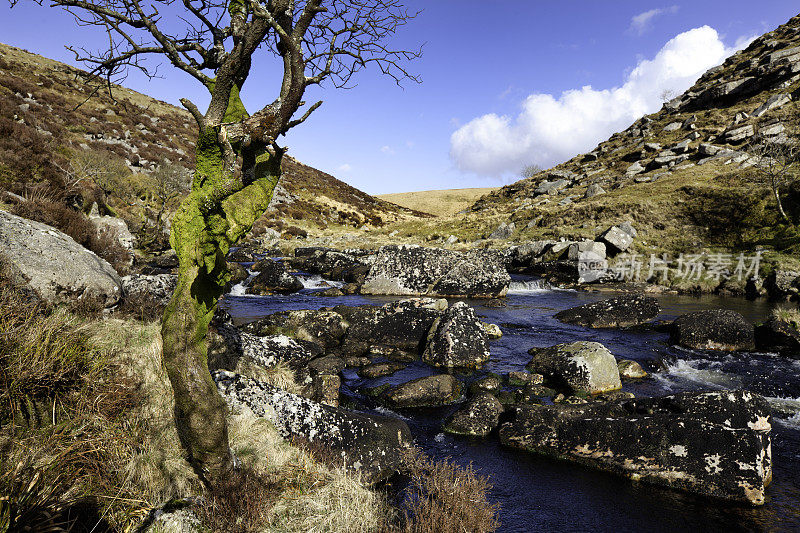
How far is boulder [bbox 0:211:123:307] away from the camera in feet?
24.4

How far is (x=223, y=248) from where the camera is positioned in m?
4.98

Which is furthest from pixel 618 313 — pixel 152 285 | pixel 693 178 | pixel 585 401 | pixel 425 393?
pixel 693 178

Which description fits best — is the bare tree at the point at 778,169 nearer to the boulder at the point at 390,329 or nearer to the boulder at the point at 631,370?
the boulder at the point at 631,370

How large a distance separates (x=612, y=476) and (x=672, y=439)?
1.24 meters

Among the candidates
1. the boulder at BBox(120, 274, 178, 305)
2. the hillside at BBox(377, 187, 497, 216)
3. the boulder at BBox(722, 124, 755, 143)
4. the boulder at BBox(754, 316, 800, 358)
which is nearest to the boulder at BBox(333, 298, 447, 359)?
the boulder at BBox(120, 274, 178, 305)

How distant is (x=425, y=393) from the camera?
999 cm

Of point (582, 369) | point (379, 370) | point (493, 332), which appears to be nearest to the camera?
point (582, 369)

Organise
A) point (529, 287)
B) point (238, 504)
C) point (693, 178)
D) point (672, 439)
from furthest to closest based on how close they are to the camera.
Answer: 1. point (693, 178)
2. point (529, 287)
3. point (672, 439)
4. point (238, 504)

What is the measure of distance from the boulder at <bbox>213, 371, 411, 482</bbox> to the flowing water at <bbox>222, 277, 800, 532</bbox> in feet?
4.42

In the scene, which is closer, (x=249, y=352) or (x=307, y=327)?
(x=249, y=352)

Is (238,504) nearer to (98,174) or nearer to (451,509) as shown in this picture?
(451,509)

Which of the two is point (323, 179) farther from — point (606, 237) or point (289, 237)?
point (606, 237)

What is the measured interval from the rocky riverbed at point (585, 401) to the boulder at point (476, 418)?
31 millimetres

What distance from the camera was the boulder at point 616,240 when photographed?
3077 cm
